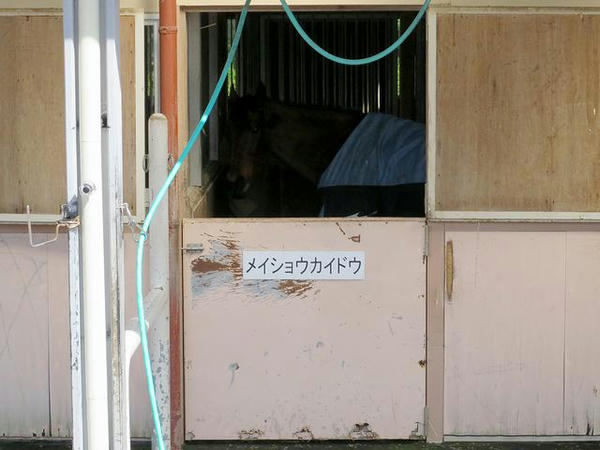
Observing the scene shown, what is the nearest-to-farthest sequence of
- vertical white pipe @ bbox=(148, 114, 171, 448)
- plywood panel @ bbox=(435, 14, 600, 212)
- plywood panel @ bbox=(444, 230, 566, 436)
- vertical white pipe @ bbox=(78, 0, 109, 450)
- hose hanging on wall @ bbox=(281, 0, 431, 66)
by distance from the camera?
vertical white pipe @ bbox=(78, 0, 109, 450), hose hanging on wall @ bbox=(281, 0, 431, 66), vertical white pipe @ bbox=(148, 114, 171, 448), plywood panel @ bbox=(435, 14, 600, 212), plywood panel @ bbox=(444, 230, 566, 436)

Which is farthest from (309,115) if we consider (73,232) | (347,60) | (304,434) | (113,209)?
(73,232)

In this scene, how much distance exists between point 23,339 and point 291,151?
177 cm

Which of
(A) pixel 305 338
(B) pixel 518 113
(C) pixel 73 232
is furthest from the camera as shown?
(A) pixel 305 338

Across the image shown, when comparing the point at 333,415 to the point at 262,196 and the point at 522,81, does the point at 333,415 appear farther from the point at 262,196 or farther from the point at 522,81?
the point at 522,81

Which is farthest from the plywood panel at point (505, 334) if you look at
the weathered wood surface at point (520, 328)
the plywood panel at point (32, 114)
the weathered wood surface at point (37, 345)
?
the plywood panel at point (32, 114)

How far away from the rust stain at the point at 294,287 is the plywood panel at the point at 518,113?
29.3 inches

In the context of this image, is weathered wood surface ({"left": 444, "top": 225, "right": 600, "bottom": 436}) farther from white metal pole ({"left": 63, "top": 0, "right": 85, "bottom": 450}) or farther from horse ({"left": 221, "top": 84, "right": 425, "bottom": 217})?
white metal pole ({"left": 63, "top": 0, "right": 85, "bottom": 450})

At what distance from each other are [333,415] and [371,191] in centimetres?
117

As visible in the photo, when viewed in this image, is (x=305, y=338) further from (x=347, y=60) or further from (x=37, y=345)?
(x=347, y=60)

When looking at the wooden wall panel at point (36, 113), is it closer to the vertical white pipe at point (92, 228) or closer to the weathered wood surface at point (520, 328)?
the weathered wood surface at point (520, 328)

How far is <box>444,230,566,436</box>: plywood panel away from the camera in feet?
15.3

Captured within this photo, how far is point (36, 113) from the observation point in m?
4.62

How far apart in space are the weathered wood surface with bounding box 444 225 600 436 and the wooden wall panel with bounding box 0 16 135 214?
1699mm

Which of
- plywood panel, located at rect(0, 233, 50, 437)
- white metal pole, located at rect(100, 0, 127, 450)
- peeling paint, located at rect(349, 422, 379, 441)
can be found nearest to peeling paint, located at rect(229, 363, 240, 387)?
peeling paint, located at rect(349, 422, 379, 441)
